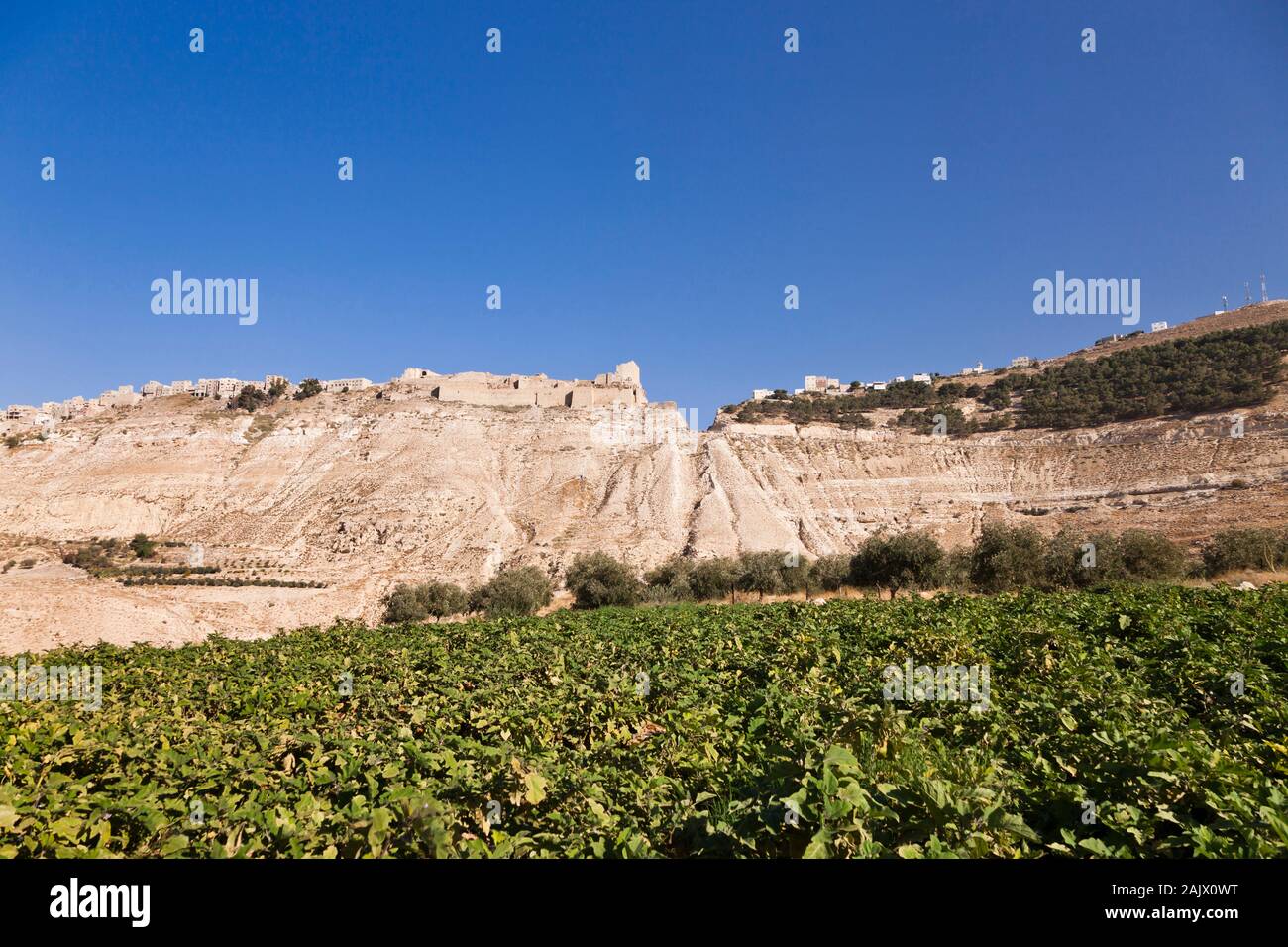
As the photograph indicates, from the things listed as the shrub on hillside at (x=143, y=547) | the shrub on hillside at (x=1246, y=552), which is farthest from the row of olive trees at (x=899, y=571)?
the shrub on hillside at (x=143, y=547)

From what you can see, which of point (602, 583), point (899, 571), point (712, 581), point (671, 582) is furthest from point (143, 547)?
point (899, 571)

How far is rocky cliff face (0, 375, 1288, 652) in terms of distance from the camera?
4722 cm

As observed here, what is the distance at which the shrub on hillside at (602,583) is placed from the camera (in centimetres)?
3697

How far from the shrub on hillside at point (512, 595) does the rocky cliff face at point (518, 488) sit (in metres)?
8.70

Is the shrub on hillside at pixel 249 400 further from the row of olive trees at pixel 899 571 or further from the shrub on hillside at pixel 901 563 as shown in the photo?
the shrub on hillside at pixel 901 563

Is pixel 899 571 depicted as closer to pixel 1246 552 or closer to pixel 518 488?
pixel 1246 552

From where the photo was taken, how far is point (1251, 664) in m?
7.56

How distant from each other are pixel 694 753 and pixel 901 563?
3052 centimetres

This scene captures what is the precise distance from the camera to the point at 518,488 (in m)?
63.3
